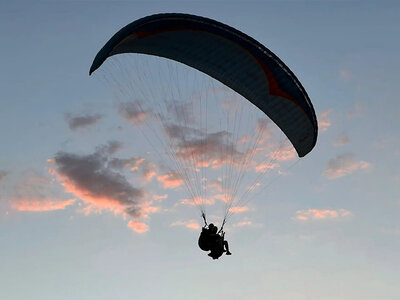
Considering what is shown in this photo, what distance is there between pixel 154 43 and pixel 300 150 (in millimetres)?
8101

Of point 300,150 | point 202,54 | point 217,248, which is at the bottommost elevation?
point 217,248

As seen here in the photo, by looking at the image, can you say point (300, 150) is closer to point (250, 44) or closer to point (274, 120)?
point (274, 120)

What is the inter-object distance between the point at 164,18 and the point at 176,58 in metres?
3.03

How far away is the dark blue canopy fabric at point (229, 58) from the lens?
24.0 metres

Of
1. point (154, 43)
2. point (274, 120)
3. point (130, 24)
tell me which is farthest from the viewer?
Answer: point (274, 120)

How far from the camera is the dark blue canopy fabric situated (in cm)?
2402

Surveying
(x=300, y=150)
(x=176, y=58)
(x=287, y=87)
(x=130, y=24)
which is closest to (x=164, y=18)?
(x=130, y=24)

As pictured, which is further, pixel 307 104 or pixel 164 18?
pixel 307 104

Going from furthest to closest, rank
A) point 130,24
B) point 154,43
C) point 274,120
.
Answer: point 274,120 → point 154,43 → point 130,24

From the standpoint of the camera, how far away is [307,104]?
85.9ft

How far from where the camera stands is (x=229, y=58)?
83.4 feet

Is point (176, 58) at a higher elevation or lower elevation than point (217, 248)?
higher

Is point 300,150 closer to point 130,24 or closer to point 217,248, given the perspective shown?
point 217,248

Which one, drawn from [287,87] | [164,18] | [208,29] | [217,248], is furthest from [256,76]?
[217,248]
